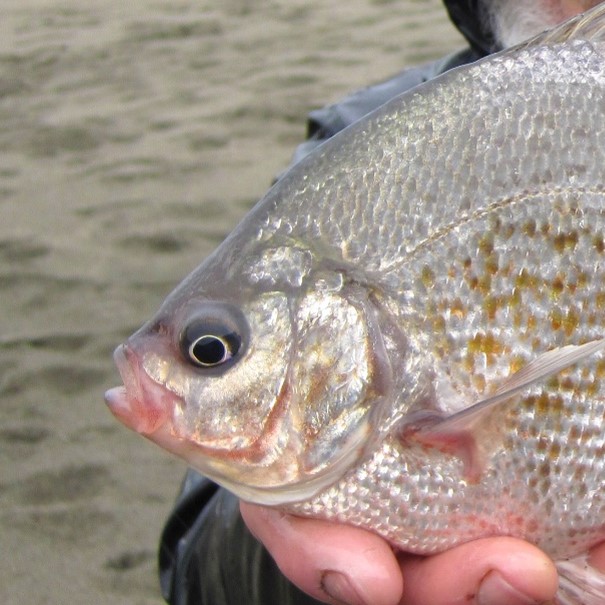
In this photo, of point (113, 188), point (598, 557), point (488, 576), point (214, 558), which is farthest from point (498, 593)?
point (113, 188)

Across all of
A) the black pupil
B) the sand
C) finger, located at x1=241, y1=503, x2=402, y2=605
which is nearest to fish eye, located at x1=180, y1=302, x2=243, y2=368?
the black pupil

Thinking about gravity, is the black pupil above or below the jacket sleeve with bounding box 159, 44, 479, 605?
above

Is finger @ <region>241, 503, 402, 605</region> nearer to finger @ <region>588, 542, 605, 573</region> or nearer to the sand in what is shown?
finger @ <region>588, 542, 605, 573</region>

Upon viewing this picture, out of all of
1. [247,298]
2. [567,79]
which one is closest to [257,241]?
[247,298]

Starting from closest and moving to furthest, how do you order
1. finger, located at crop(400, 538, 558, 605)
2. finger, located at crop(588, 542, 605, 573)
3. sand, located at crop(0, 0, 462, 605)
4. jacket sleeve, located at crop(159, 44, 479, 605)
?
1. finger, located at crop(400, 538, 558, 605)
2. finger, located at crop(588, 542, 605, 573)
3. jacket sleeve, located at crop(159, 44, 479, 605)
4. sand, located at crop(0, 0, 462, 605)

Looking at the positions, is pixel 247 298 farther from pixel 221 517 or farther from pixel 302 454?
pixel 221 517
